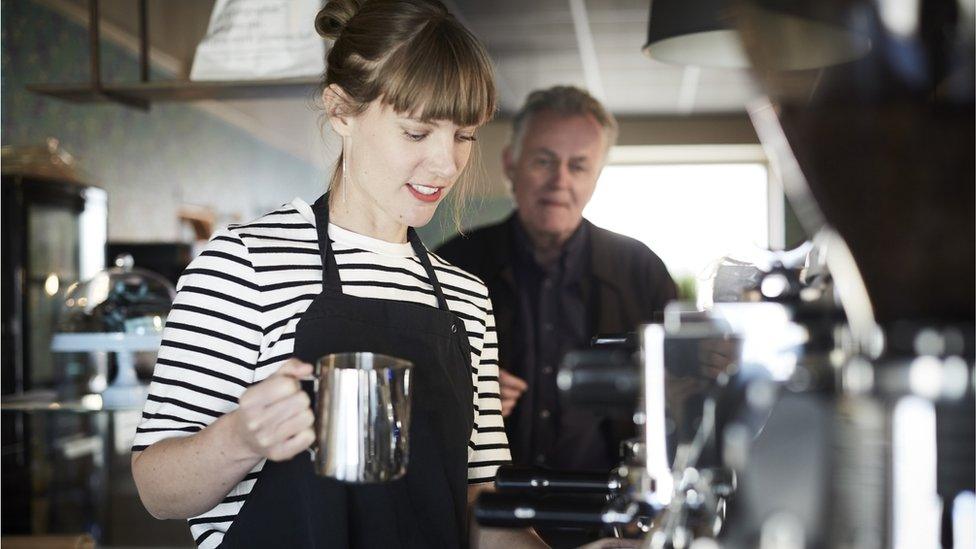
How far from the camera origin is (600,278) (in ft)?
7.98

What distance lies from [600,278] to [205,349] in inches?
57.1

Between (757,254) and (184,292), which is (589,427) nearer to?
(184,292)

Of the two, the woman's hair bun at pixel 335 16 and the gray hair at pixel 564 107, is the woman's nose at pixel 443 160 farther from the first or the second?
the gray hair at pixel 564 107

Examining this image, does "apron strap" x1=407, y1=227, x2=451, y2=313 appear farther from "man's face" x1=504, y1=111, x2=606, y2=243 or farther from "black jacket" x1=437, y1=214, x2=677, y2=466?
"man's face" x1=504, y1=111, x2=606, y2=243

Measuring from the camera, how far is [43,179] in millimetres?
3922

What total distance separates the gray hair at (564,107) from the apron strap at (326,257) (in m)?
1.42

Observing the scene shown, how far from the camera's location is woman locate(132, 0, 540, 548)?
111 centimetres

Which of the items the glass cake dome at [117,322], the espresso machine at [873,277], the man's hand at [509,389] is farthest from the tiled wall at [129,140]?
the espresso machine at [873,277]

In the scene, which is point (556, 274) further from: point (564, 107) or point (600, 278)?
point (564, 107)

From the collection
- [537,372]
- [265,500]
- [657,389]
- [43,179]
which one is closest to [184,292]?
[265,500]

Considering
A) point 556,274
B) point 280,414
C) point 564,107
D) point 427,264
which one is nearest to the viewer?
point 280,414

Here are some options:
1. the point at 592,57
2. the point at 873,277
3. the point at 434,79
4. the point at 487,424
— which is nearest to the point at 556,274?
the point at 487,424

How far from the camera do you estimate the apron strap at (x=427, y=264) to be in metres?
1.37

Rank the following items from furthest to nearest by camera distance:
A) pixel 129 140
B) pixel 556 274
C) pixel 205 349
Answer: pixel 129 140 < pixel 556 274 < pixel 205 349
